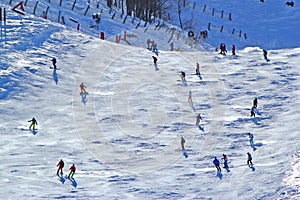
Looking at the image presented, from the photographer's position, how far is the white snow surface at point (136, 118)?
A: 37.6 metres

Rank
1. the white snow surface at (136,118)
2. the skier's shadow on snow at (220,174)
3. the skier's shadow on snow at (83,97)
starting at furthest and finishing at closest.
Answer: the skier's shadow on snow at (83,97) → the skier's shadow on snow at (220,174) → the white snow surface at (136,118)

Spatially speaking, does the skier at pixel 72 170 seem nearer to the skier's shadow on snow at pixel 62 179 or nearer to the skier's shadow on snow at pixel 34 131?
the skier's shadow on snow at pixel 62 179

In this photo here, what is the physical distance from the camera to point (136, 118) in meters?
48.2

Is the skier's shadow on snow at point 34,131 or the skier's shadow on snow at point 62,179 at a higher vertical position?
the skier's shadow on snow at point 34,131

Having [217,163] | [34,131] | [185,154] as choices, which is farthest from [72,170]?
[217,163]

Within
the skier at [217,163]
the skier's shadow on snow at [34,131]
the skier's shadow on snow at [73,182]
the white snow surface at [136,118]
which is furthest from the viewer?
the skier's shadow on snow at [34,131]

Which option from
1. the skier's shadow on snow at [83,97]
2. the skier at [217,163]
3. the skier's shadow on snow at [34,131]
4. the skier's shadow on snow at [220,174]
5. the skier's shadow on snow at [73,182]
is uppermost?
the skier's shadow on snow at [83,97]

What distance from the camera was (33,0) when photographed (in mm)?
69750

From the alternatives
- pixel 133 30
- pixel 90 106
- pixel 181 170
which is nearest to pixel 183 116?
pixel 90 106

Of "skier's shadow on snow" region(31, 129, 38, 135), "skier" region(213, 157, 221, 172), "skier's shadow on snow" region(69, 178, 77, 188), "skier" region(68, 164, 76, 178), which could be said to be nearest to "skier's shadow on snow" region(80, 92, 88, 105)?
"skier's shadow on snow" region(31, 129, 38, 135)

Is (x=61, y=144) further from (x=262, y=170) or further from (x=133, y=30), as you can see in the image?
(x=133, y=30)

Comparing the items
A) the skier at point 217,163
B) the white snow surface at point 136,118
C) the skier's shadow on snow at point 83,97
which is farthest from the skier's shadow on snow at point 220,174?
the skier's shadow on snow at point 83,97

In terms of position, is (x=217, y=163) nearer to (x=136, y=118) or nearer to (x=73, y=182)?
(x=73, y=182)

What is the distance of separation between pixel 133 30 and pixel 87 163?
103ft
